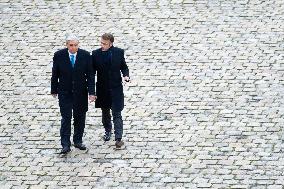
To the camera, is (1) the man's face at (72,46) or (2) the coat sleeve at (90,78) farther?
(2) the coat sleeve at (90,78)

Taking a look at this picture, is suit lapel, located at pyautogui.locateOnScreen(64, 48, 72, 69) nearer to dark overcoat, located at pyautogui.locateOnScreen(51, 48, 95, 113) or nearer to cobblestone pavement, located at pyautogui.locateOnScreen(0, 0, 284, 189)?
dark overcoat, located at pyautogui.locateOnScreen(51, 48, 95, 113)

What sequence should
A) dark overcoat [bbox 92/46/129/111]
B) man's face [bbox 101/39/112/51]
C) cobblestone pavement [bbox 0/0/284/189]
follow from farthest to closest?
dark overcoat [bbox 92/46/129/111] → man's face [bbox 101/39/112/51] → cobblestone pavement [bbox 0/0/284/189]

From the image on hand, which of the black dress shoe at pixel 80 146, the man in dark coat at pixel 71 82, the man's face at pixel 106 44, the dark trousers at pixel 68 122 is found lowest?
the black dress shoe at pixel 80 146

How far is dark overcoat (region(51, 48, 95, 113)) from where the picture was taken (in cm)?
1164

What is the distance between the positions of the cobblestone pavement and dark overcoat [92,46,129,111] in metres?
0.67

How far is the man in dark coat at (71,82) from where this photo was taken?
1164cm

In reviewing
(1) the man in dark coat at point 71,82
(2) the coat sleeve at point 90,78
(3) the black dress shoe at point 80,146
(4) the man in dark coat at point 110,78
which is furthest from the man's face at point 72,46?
(3) the black dress shoe at point 80,146

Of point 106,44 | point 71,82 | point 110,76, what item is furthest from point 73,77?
point 106,44

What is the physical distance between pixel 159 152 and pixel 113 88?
1118 mm

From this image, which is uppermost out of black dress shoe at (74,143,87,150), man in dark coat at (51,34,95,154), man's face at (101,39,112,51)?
man's face at (101,39,112,51)

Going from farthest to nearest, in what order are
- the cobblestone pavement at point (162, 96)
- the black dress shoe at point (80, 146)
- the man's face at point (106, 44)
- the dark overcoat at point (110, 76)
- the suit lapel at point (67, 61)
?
the black dress shoe at point (80, 146) < the dark overcoat at point (110, 76) < the man's face at point (106, 44) < the suit lapel at point (67, 61) < the cobblestone pavement at point (162, 96)

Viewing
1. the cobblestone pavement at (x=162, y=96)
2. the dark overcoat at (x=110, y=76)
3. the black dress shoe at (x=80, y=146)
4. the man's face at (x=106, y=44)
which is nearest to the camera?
the cobblestone pavement at (x=162, y=96)

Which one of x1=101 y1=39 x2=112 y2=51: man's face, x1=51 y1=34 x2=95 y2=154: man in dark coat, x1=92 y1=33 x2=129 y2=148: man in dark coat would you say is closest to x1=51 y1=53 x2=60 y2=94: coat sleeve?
x1=51 y1=34 x2=95 y2=154: man in dark coat

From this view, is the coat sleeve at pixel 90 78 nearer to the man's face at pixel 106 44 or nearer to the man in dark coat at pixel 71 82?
the man in dark coat at pixel 71 82
